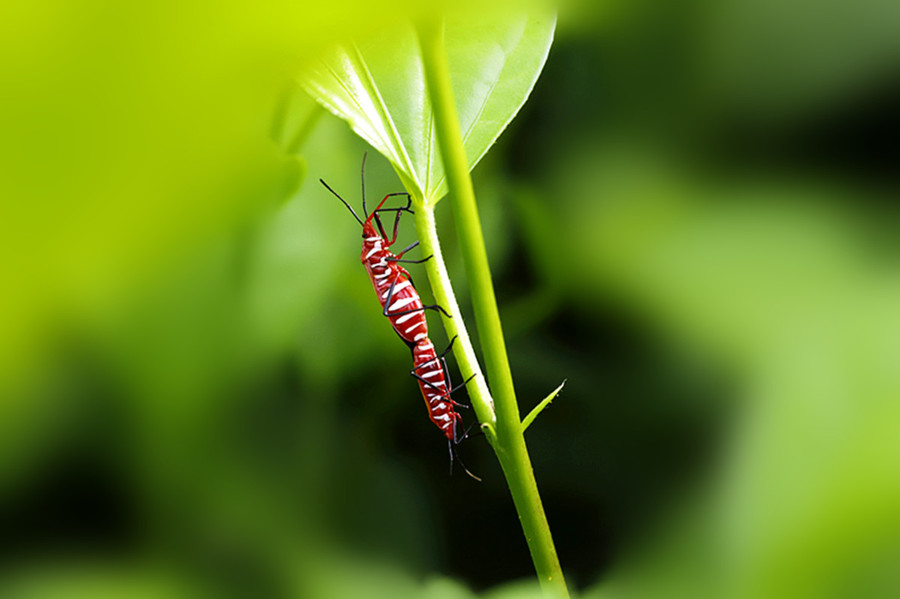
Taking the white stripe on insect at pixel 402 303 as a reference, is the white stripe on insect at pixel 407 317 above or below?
below

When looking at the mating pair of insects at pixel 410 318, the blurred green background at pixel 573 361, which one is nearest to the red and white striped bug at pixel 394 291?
the mating pair of insects at pixel 410 318

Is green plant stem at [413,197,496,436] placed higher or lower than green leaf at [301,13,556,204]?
lower

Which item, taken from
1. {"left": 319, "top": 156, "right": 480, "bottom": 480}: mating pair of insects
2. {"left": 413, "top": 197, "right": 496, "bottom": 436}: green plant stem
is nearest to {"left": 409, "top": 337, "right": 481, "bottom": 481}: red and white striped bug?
{"left": 319, "top": 156, "right": 480, "bottom": 480}: mating pair of insects

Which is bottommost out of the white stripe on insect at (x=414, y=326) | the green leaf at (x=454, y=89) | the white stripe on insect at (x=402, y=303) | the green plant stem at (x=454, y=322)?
the white stripe on insect at (x=414, y=326)

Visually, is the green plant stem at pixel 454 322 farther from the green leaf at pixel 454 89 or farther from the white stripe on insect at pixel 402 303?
the white stripe on insect at pixel 402 303

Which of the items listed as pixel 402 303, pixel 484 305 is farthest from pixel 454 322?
pixel 402 303

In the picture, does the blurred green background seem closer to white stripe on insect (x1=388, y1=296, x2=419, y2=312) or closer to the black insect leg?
the black insect leg
